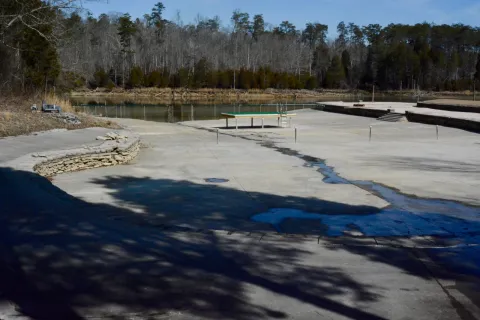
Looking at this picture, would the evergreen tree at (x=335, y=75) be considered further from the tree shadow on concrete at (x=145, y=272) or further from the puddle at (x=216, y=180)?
the tree shadow on concrete at (x=145, y=272)

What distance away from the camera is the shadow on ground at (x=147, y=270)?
4.52 m

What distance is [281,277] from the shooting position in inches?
209

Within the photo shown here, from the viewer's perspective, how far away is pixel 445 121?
27.9 m

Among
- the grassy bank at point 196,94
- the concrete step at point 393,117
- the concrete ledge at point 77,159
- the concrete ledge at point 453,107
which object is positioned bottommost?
the concrete ledge at point 77,159

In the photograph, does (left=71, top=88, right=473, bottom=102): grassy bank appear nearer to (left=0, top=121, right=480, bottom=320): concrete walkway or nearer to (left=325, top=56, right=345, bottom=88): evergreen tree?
(left=325, top=56, right=345, bottom=88): evergreen tree

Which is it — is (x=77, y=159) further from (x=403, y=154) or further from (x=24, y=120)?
(x=403, y=154)

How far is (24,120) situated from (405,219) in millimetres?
14238

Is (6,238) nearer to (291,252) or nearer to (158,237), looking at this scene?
(158,237)

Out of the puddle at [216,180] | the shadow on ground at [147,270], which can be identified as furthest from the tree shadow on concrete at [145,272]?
the puddle at [216,180]

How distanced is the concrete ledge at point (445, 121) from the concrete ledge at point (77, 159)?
16651mm

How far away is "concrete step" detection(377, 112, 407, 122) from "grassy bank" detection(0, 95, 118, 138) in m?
17.0

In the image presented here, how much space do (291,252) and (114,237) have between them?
6.88ft

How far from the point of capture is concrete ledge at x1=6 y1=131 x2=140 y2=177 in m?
11.5

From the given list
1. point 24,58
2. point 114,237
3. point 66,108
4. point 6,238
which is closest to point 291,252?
point 114,237
